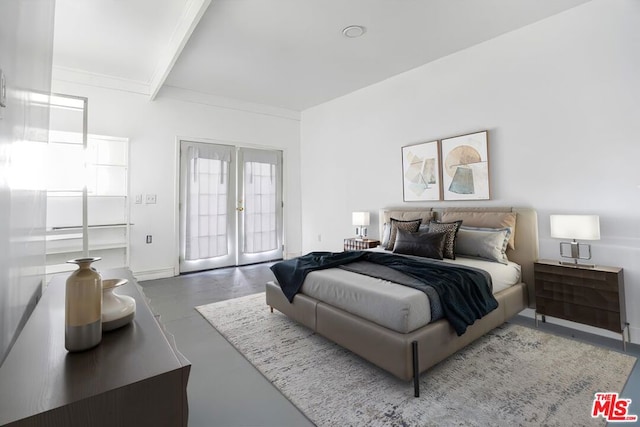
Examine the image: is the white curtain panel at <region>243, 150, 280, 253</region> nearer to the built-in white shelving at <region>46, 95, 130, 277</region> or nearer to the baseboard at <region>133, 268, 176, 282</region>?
the baseboard at <region>133, 268, 176, 282</region>

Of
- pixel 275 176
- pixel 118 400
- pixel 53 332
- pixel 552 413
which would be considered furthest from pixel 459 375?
pixel 275 176

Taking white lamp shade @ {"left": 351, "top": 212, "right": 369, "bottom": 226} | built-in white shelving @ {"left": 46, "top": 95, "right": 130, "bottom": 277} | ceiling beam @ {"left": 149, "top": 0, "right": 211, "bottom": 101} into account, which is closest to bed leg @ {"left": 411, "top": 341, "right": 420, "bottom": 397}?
white lamp shade @ {"left": 351, "top": 212, "right": 369, "bottom": 226}

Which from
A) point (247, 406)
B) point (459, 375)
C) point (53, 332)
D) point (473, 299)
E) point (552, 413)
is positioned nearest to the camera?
point (53, 332)

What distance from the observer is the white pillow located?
2.91 meters

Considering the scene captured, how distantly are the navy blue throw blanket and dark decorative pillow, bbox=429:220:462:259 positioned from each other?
0.52 metres

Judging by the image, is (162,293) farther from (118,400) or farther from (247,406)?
(118,400)

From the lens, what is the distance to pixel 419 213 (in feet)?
12.6

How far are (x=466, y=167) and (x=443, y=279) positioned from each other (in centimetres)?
184

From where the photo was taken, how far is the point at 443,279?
2.23 metres

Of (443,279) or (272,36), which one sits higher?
(272,36)

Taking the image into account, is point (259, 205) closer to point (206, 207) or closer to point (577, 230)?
point (206, 207)

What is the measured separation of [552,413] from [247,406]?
170 centimetres

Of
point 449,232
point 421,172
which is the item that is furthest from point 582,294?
point 421,172

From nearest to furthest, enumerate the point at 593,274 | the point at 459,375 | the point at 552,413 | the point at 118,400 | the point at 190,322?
the point at 118,400 < the point at 552,413 < the point at 459,375 < the point at 593,274 < the point at 190,322
